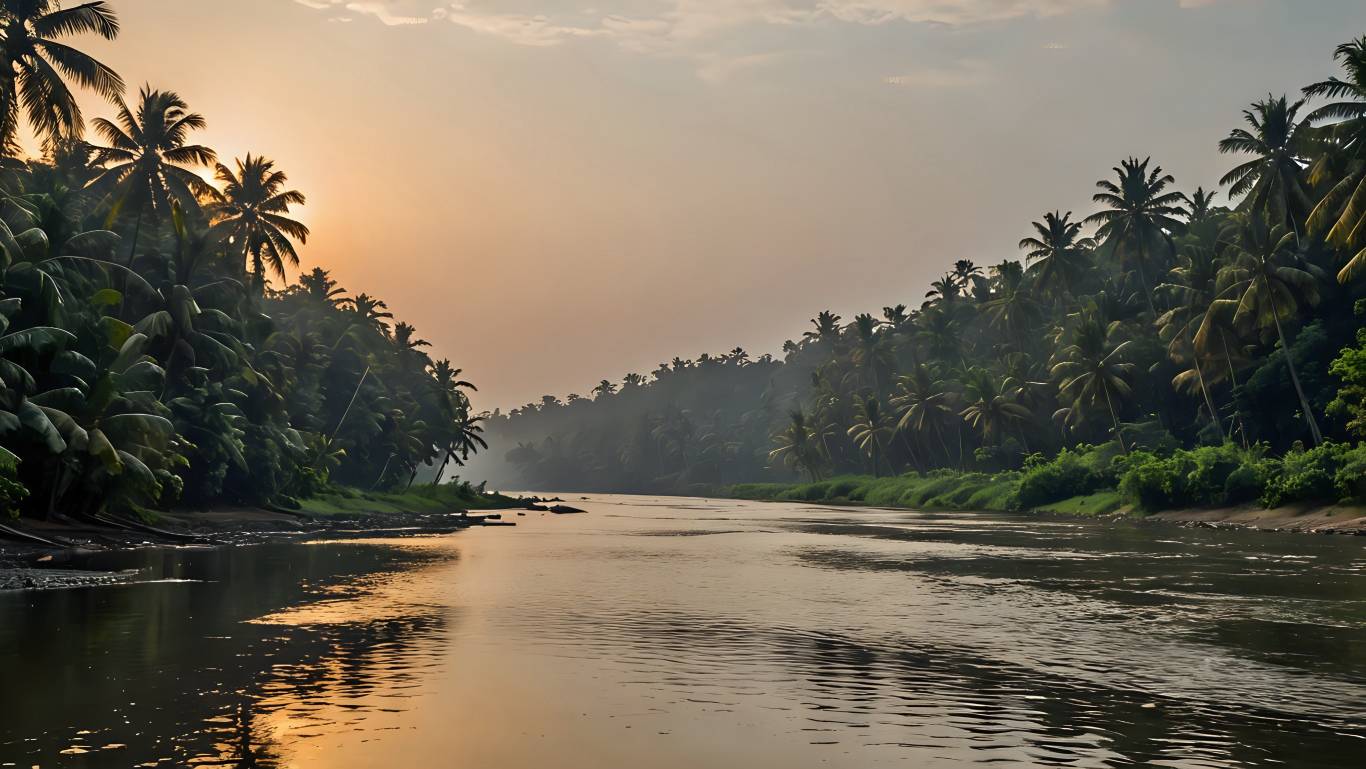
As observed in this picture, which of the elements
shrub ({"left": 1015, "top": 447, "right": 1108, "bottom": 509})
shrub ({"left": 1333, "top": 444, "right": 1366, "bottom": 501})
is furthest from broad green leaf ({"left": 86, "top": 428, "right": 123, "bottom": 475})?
shrub ({"left": 1015, "top": 447, "right": 1108, "bottom": 509})

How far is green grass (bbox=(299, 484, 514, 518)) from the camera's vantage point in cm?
7769

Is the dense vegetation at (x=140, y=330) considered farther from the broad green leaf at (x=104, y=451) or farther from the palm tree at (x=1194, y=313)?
the palm tree at (x=1194, y=313)

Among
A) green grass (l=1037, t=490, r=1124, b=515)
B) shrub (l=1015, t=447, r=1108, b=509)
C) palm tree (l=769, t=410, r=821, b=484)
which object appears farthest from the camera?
palm tree (l=769, t=410, r=821, b=484)

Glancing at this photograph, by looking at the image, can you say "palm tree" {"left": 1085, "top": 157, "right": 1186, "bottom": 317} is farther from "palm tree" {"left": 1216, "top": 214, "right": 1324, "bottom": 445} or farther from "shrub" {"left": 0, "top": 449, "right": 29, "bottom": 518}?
"shrub" {"left": 0, "top": 449, "right": 29, "bottom": 518}

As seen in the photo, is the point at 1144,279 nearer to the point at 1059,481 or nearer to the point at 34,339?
the point at 1059,481

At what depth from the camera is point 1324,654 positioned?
62.9 ft

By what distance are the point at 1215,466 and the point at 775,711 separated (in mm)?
62019

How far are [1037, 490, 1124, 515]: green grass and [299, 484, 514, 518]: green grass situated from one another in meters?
51.1

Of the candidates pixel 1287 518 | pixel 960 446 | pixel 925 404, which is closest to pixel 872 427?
pixel 960 446

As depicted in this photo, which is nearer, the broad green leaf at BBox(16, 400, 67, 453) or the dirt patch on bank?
the broad green leaf at BBox(16, 400, 67, 453)

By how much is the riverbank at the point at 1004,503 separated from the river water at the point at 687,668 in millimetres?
23570

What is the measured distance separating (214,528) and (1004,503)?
65.0 m

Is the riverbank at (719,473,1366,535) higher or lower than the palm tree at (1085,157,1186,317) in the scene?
lower

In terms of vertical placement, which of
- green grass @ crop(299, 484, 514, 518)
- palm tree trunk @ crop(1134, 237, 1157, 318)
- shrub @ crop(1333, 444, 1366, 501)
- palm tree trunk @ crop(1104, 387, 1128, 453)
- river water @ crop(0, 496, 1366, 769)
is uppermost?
palm tree trunk @ crop(1134, 237, 1157, 318)
